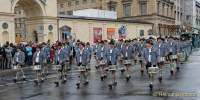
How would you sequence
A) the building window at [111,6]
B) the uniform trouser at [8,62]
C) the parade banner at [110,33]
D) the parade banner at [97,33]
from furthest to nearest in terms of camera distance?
the building window at [111,6] < the parade banner at [110,33] < the parade banner at [97,33] < the uniform trouser at [8,62]

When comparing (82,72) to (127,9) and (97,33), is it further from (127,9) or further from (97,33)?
(127,9)

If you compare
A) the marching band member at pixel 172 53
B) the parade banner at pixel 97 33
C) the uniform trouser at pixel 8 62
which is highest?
the parade banner at pixel 97 33

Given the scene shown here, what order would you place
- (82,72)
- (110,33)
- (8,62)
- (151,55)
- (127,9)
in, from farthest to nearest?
1. (127,9)
2. (110,33)
3. (8,62)
4. (82,72)
5. (151,55)

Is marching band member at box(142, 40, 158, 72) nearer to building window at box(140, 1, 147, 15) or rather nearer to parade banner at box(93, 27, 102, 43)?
parade banner at box(93, 27, 102, 43)

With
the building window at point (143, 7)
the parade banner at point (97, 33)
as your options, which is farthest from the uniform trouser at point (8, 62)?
the building window at point (143, 7)

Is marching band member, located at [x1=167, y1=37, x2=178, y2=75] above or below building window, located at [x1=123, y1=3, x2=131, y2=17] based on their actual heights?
below

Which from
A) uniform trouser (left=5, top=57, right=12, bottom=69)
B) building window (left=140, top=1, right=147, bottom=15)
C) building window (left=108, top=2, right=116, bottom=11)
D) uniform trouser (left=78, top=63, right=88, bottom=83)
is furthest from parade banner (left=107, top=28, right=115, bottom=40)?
uniform trouser (left=78, top=63, right=88, bottom=83)

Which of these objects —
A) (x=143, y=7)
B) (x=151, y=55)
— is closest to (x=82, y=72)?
(x=151, y=55)

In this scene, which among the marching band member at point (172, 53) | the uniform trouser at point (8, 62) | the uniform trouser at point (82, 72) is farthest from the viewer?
the uniform trouser at point (8, 62)

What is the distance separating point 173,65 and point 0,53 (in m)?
11.8

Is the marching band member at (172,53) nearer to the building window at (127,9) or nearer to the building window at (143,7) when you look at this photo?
the building window at (143,7)

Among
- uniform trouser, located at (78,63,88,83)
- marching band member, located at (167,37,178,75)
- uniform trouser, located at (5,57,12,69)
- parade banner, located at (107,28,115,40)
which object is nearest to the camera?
uniform trouser, located at (78,63,88,83)

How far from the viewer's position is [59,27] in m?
43.8

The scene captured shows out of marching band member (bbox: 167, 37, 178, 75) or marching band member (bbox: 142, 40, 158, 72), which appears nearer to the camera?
marching band member (bbox: 142, 40, 158, 72)
